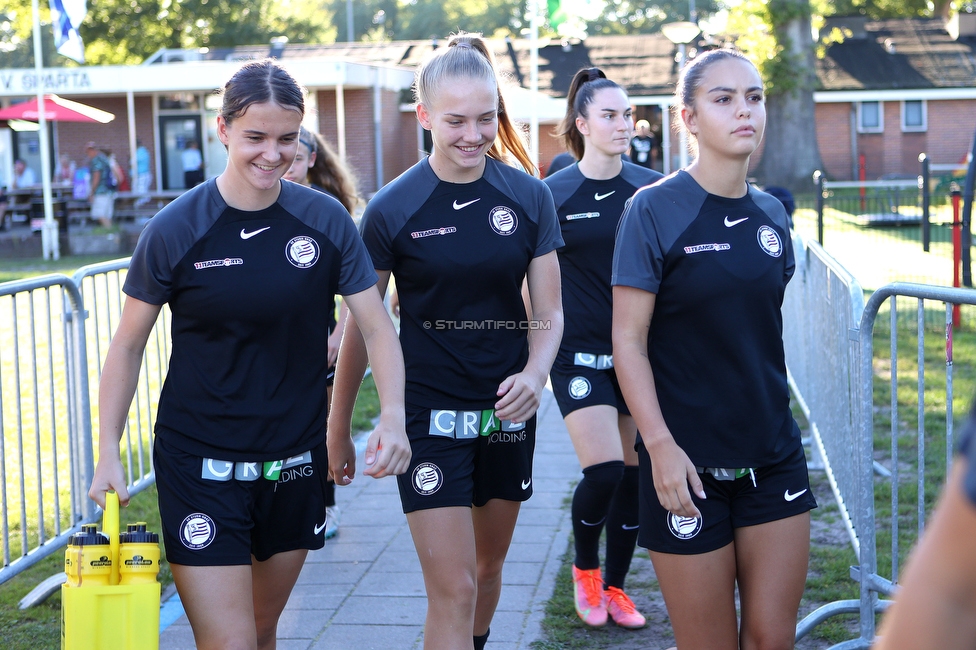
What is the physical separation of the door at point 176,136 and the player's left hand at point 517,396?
3062 cm

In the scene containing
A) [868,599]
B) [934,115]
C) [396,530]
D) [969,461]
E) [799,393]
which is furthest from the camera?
[934,115]

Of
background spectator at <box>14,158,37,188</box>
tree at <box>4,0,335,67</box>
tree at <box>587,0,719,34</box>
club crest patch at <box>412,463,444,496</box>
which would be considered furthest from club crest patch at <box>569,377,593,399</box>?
tree at <box>587,0,719,34</box>

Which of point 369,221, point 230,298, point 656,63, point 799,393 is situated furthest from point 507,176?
point 656,63

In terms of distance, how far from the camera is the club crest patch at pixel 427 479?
3271 millimetres

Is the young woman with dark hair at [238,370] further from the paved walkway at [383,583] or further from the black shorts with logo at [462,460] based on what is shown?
the paved walkway at [383,583]

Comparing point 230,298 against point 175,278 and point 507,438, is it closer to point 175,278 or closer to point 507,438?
point 175,278

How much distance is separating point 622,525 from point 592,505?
207mm

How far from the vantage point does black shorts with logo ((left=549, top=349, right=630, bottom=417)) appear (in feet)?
15.0

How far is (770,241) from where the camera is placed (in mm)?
3082

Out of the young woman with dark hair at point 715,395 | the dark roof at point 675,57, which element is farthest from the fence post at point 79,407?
the dark roof at point 675,57

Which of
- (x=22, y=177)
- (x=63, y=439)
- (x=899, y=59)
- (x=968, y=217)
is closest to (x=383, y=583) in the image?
(x=63, y=439)

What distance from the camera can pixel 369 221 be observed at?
342 cm

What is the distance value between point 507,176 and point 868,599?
2.18 meters

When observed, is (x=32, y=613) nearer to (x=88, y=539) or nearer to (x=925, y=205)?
(x=88, y=539)
